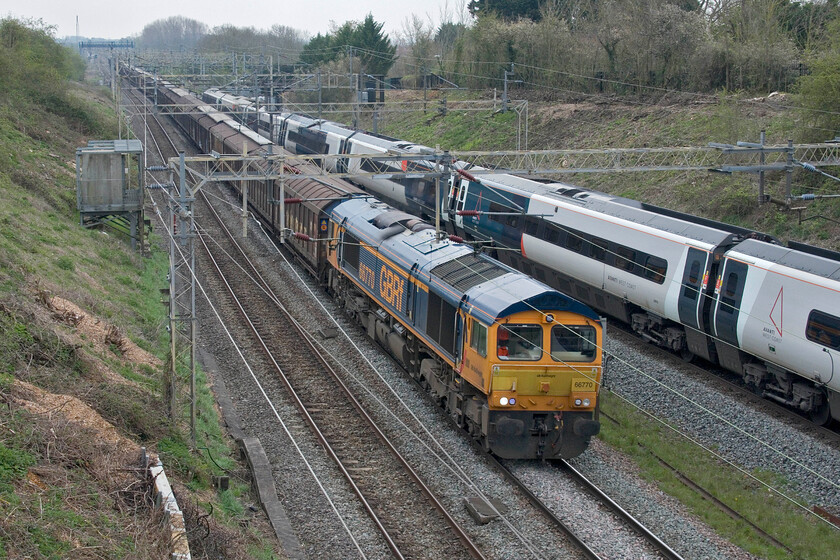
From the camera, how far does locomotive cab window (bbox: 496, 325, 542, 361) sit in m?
13.4

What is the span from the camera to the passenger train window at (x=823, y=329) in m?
14.8

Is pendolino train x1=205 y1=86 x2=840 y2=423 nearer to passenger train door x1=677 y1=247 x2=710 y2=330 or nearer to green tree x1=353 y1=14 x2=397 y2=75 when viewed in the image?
passenger train door x1=677 y1=247 x2=710 y2=330

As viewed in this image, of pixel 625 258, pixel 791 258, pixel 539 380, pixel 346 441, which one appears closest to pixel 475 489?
pixel 539 380

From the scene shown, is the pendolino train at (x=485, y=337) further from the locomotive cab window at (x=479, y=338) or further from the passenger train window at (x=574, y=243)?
the passenger train window at (x=574, y=243)

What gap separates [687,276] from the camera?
1848 cm

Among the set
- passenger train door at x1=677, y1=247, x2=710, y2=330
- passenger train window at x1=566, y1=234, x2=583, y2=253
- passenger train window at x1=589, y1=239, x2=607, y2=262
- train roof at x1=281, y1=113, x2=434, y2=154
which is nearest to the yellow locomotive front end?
passenger train door at x1=677, y1=247, x2=710, y2=330

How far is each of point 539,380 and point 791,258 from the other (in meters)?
6.56

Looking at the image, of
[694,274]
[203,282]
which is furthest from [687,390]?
[203,282]

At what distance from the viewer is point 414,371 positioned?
57.5 feet

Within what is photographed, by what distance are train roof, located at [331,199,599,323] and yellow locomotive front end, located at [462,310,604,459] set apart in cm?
25

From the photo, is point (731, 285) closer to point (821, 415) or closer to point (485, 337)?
point (821, 415)

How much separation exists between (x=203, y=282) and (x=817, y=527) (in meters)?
19.1

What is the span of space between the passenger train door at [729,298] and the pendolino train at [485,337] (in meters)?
4.95

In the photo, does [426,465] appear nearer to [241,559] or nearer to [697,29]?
[241,559]
